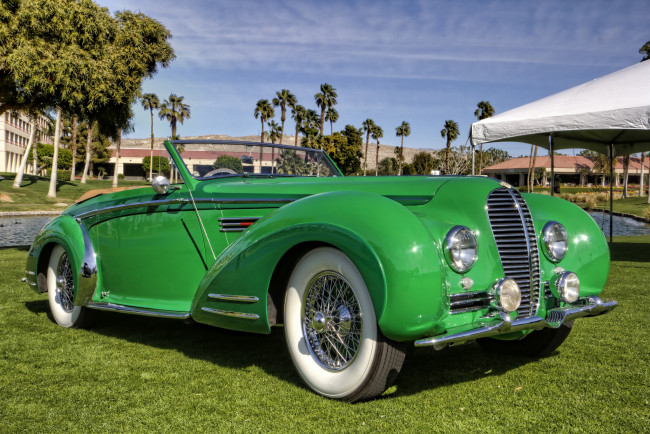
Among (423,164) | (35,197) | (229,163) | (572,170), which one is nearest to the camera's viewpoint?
(229,163)

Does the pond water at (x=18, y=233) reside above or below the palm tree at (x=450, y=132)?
below

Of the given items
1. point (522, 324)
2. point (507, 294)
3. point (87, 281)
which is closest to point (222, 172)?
point (87, 281)

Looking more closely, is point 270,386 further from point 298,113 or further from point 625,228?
point 298,113

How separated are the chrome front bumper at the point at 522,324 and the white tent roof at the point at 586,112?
Result: 5.36 metres

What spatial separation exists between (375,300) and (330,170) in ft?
8.58

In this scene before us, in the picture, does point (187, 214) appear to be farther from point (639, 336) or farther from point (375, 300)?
point (639, 336)

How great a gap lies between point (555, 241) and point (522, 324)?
84 centimetres

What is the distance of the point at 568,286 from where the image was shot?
3520 millimetres

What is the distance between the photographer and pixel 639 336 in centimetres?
471

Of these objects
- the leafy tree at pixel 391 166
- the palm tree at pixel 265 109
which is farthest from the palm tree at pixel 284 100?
the leafy tree at pixel 391 166

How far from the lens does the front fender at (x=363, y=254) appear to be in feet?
9.33

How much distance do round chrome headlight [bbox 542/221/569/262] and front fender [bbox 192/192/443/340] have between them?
43.3 inches

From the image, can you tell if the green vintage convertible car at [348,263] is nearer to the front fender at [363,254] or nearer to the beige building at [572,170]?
the front fender at [363,254]

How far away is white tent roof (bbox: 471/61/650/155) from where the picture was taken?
8008mm
